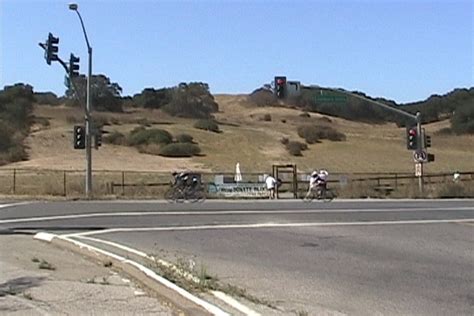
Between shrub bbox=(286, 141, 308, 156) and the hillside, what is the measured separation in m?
0.71

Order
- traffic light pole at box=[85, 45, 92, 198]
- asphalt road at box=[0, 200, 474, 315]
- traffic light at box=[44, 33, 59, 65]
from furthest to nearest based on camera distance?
1. traffic light pole at box=[85, 45, 92, 198]
2. traffic light at box=[44, 33, 59, 65]
3. asphalt road at box=[0, 200, 474, 315]

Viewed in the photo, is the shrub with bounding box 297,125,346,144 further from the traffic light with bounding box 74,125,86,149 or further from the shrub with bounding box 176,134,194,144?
the traffic light with bounding box 74,125,86,149

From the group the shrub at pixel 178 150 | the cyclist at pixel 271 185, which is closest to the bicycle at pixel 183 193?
the cyclist at pixel 271 185

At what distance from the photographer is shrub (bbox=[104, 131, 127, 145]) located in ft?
307

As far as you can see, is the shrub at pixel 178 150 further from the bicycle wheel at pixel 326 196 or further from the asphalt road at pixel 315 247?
the asphalt road at pixel 315 247

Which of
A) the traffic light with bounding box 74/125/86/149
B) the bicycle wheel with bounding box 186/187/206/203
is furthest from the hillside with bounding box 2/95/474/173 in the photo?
the bicycle wheel with bounding box 186/187/206/203

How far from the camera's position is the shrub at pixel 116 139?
93.6m

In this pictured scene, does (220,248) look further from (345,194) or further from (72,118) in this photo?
(72,118)

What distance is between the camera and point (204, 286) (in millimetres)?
11281

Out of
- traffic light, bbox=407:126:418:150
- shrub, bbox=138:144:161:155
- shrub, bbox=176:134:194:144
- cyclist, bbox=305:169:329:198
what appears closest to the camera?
cyclist, bbox=305:169:329:198

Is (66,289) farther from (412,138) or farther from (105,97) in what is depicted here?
(105,97)

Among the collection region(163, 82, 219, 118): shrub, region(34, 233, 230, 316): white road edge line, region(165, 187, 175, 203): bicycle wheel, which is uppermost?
region(163, 82, 219, 118): shrub

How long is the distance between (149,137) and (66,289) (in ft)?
270

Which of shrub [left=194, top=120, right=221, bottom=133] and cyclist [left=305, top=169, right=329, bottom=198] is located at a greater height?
shrub [left=194, top=120, right=221, bottom=133]
